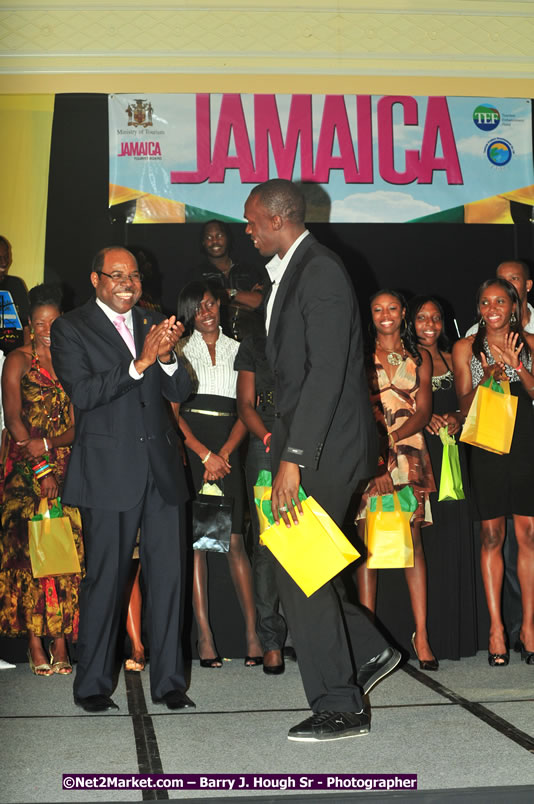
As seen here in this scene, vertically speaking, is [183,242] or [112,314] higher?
[183,242]

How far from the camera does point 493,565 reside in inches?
171

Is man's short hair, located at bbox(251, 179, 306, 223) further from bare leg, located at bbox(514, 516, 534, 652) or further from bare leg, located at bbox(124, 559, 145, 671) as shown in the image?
bare leg, located at bbox(514, 516, 534, 652)

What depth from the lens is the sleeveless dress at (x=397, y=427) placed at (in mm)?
4406

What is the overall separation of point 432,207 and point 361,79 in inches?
40.7

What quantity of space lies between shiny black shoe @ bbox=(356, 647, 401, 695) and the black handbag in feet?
4.18

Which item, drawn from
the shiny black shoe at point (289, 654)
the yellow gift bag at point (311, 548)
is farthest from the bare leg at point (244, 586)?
the yellow gift bag at point (311, 548)

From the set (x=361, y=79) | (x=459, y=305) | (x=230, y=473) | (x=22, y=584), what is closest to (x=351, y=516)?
(x=230, y=473)

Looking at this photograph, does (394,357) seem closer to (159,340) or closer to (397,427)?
(397,427)

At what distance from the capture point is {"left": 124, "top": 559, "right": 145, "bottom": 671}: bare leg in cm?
424

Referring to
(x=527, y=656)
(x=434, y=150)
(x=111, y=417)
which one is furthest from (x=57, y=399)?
(x=434, y=150)

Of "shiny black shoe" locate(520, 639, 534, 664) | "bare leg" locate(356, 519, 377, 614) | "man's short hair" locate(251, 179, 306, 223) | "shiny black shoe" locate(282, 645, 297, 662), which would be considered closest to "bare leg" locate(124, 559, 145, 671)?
"shiny black shoe" locate(282, 645, 297, 662)

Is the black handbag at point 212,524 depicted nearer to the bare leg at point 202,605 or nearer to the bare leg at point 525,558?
the bare leg at point 202,605

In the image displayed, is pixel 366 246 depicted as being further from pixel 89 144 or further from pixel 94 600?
pixel 94 600

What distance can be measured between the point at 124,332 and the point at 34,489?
3.79ft
